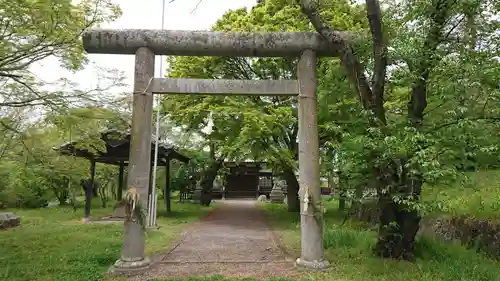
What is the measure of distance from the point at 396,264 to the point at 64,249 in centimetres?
711

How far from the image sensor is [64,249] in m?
8.17

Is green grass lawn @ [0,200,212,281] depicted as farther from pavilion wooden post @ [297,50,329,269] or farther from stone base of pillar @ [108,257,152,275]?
pavilion wooden post @ [297,50,329,269]

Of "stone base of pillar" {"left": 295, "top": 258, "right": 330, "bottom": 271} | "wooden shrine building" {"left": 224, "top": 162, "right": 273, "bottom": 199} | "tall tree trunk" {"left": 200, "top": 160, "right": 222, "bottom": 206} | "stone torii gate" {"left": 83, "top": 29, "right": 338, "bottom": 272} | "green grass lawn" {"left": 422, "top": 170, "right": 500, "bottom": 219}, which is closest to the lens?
"green grass lawn" {"left": 422, "top": 170, "right": 500, "bottom": 219}

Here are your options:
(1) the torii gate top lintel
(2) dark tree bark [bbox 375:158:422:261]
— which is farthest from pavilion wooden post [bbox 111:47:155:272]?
(2) dark tree bark [bbox 375:158:422:261]

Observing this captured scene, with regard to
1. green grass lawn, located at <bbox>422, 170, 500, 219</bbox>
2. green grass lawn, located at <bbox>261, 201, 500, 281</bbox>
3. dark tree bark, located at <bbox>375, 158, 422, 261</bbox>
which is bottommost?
green grass lawn, located at <bbox>261, 201, 500, 281</bbox>

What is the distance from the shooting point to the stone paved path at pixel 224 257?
6161mm

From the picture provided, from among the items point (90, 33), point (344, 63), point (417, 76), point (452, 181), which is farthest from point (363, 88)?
point (90, 33)

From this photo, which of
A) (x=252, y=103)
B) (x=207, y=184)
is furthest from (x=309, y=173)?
(x=207, y=184)

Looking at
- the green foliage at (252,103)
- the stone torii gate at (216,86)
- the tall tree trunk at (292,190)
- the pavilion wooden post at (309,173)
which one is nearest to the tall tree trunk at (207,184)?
the tall tree trunk at (292,190)

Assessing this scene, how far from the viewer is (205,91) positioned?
22.5ft

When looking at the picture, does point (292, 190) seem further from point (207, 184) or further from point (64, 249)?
point (64, 249)

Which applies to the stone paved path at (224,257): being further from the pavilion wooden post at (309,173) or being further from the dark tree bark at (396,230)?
the dark tree bark at (396,230)

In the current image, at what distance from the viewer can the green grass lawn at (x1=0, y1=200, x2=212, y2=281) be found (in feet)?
19.9

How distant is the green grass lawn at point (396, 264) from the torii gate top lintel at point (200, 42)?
160 inches
